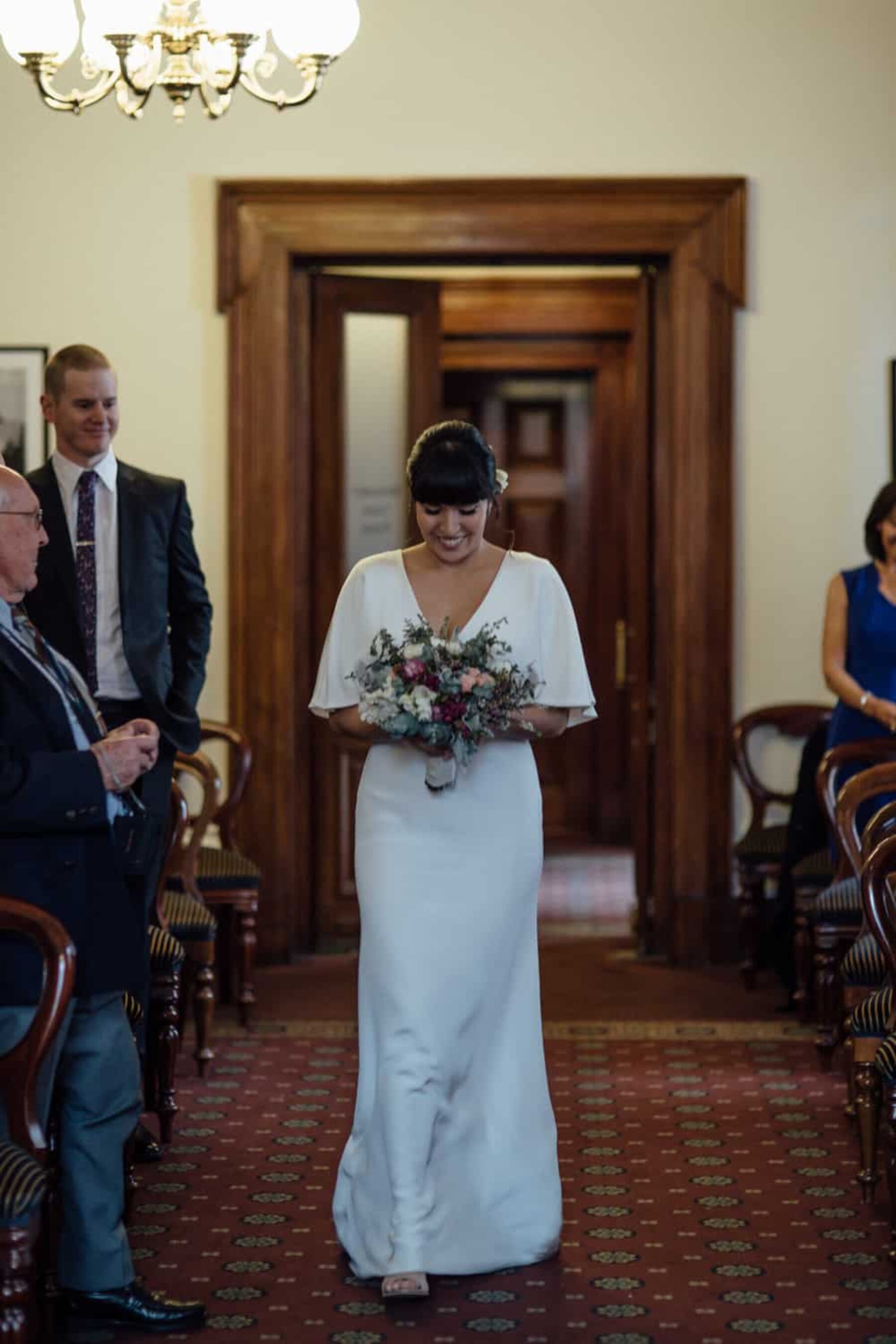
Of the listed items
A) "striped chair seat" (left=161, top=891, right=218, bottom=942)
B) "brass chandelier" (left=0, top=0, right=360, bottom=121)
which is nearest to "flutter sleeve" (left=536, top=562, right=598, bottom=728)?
"striped chair seat" (left=161, top=891, right=218, bottom=942)

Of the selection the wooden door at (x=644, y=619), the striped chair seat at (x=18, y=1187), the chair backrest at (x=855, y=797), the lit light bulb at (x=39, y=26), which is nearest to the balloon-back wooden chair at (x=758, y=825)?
the wooden door at (x=644, y=619)

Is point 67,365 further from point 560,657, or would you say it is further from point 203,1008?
point 203,1008

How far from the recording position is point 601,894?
388 inches

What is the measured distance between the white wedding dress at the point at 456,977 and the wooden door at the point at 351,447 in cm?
390

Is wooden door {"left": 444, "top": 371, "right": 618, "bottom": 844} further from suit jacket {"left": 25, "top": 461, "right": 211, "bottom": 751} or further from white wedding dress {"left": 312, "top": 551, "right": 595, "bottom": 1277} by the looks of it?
white wedding dress {"left": 312, "top": 551, "right": 595, "bottom": 1277}

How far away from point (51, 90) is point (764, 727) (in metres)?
3.71

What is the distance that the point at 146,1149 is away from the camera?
16.3 ft

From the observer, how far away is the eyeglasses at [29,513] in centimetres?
356

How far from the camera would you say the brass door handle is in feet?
34.7

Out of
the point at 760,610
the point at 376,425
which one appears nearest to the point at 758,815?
the point at 760,610

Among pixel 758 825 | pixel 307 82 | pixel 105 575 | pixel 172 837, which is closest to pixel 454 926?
pixel 172 837

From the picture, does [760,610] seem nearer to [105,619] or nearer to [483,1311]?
[105,619]

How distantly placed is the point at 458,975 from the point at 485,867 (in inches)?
9.4

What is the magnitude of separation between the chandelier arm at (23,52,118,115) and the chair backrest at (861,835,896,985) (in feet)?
10.3
